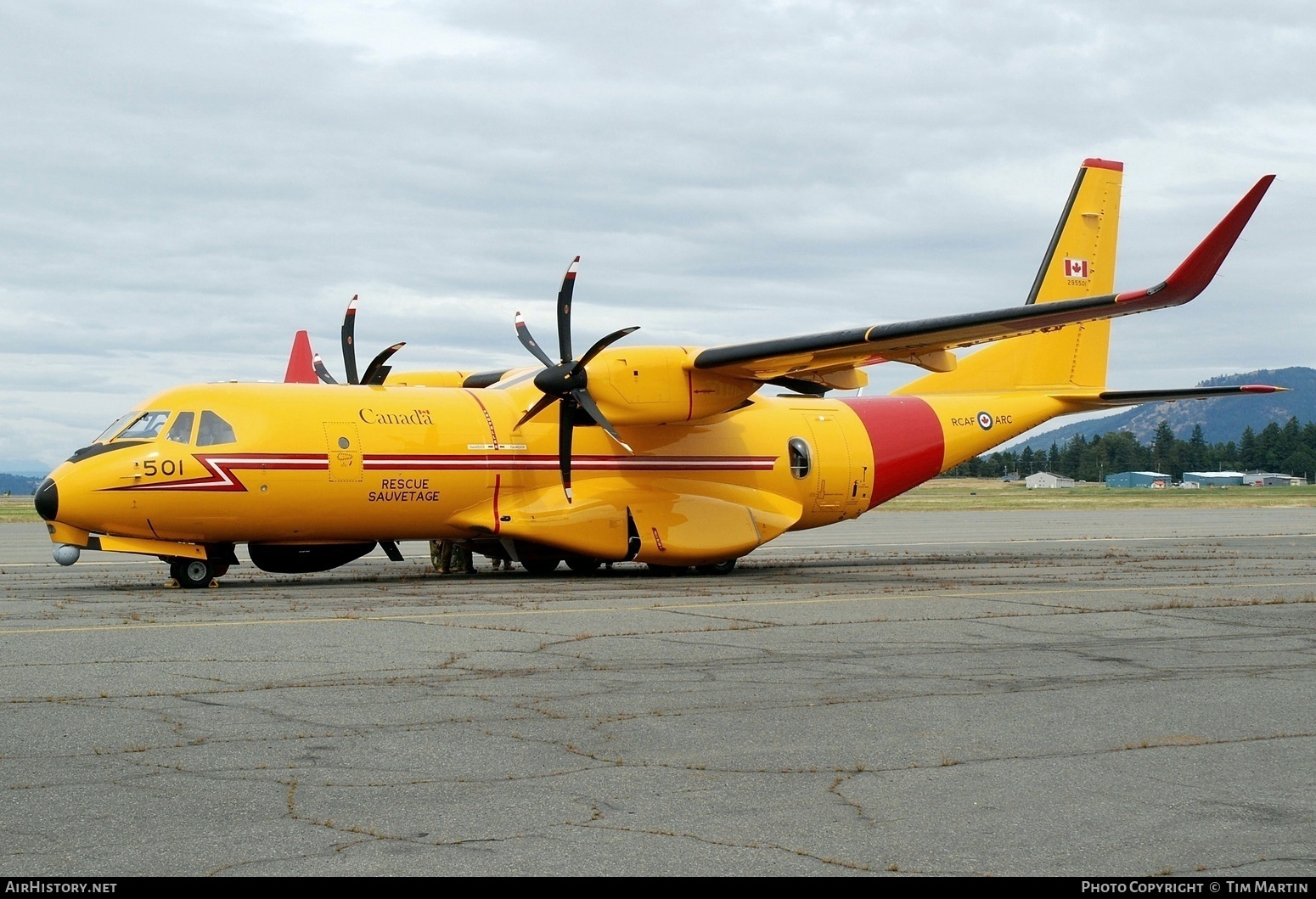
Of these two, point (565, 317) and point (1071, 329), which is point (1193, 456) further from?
point (565, 317)

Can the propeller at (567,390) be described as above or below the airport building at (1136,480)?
above

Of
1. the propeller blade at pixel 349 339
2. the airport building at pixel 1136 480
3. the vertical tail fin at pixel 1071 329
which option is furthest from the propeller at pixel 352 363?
the airport building at pixel 1136 480

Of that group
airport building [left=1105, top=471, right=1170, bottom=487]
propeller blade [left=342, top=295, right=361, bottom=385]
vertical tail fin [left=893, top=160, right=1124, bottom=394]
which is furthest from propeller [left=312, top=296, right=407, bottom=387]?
airport building [left=1105, top=471, right=1170, bottom=487]

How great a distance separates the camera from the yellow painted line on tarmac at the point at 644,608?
1315cm

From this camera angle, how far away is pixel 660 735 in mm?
8172

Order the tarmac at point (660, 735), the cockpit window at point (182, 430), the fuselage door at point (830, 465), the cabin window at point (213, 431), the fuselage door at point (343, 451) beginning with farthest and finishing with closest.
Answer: the fuselage door at point (830, 465), the fuselage door at point (343, 451), the cabin window at point (213, 431), the cockpit window at point (182, 430), the tarmac at point (660, 735)

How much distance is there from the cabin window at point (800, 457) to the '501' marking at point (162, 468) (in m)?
10.4

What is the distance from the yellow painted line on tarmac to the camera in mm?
13148

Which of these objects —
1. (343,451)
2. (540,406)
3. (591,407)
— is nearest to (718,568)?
(591,407)

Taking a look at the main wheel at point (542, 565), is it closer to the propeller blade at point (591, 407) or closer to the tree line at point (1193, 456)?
the propeller blade at point (591, 407)

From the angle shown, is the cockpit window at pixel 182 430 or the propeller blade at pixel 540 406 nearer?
the cockpit window at pixel 182 430

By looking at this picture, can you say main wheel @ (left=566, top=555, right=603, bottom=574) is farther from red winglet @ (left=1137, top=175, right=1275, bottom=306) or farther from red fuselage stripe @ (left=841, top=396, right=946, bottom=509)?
red winglet @ (left=1137, top=175, right=1275, bottom=306)

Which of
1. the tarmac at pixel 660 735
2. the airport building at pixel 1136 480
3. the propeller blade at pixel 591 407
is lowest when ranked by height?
the airport building at pixel 1136 480
